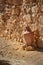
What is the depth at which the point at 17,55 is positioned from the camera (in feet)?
10.2

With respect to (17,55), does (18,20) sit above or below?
above

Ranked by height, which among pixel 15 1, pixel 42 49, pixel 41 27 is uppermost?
pixel 15 1

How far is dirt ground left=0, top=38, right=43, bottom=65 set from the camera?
9.26ft

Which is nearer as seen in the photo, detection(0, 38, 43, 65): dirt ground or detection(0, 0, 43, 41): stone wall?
detection(0, 38, 43, 65): dirt ground

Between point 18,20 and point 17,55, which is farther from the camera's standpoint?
point 18,20

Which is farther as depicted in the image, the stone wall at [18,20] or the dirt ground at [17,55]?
the stone wall at [18,20]

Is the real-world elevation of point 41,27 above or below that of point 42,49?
above

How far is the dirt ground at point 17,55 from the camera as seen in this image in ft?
9.26

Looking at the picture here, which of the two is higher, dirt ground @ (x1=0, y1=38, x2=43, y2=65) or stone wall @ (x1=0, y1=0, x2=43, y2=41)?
stone wall @ (x1=0, y1=0, x2=43, y2=41)

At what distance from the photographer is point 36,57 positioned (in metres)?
2.94

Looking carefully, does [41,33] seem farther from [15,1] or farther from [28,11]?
[15,1]

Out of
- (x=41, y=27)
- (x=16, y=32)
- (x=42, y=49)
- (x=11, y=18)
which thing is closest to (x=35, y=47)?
(x=42, y=49)

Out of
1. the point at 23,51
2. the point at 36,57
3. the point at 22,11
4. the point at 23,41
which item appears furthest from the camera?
the point at 22,11

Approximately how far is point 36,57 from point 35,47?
1.33 ft
